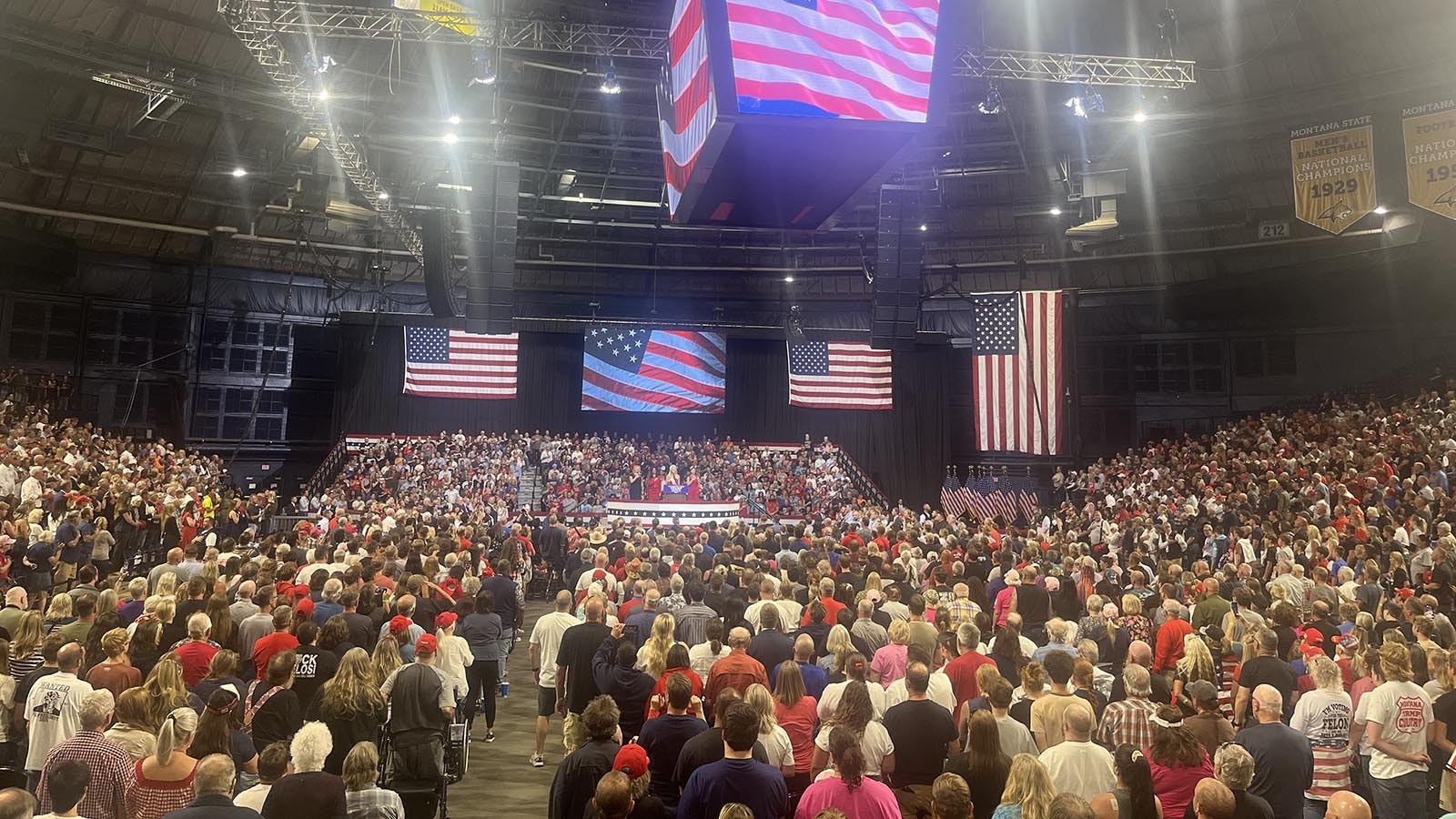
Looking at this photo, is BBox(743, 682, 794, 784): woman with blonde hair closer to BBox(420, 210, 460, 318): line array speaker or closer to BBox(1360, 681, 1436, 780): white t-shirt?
BBox(1360, 681, 1436, 780): white t-shirt

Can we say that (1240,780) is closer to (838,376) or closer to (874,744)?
(874,744)

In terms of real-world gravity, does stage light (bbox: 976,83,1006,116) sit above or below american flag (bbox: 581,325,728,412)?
above

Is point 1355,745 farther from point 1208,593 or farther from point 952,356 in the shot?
point 952,356

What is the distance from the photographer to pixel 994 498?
24828mm

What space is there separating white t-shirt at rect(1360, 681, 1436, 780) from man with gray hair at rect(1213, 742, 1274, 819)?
2.29 meters

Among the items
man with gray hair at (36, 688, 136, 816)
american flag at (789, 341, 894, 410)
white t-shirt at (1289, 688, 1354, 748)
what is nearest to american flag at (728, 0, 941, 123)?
white t-shirt at (1289, 688, 1354, 748)

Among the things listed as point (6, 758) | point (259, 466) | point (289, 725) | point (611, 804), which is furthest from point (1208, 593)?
point (259, 466)

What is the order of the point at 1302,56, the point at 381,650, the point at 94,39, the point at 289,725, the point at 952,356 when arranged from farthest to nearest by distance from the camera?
the point at 952,356 → the point at 1302,56 → the point at 94,39 → the point at 381,650 → the point at 289,725

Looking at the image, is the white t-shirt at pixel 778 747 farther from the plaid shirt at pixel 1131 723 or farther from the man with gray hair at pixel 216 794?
the man with gray hair at pixel 216 794

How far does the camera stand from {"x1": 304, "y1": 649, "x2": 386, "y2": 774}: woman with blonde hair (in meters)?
5.88

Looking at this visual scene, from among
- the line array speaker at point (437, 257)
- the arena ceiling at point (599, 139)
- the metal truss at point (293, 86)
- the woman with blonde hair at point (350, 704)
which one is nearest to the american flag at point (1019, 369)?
the arena ceiling at point (599, 139)

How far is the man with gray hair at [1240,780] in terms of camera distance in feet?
13.7

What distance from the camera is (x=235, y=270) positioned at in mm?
29062

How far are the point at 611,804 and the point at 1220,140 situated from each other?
85.4 feet
